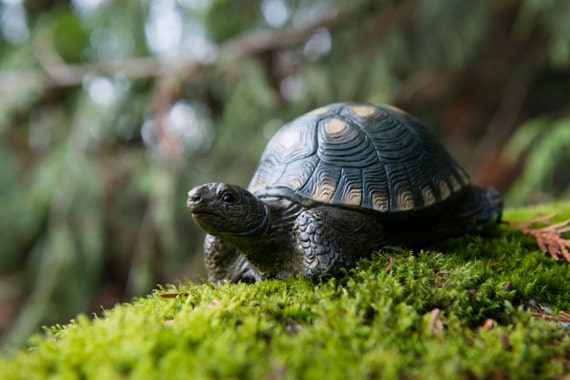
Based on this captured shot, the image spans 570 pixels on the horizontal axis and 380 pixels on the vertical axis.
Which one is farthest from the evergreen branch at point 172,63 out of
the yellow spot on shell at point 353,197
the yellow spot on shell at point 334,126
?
the yellow spot on shell at point 353,197

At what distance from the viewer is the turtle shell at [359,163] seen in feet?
8.23

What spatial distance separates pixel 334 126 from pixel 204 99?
4792 millimetres

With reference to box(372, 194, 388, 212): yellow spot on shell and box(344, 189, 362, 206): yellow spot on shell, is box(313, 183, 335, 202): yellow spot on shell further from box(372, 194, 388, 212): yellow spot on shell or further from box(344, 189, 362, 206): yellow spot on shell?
box(372, 194, 388, 212): yellow spot on shell

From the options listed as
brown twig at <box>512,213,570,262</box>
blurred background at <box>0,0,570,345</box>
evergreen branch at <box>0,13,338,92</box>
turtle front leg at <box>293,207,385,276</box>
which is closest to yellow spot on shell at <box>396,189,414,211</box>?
turtle front leg at <box>293,207,385,276</box>

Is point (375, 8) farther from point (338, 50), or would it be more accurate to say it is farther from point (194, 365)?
point (194, 365)

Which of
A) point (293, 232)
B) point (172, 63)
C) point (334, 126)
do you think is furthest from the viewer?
point (172, 63)

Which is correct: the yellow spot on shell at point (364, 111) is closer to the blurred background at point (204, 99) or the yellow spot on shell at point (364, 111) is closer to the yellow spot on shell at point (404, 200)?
the yellow spot on shell at point (404, 200)

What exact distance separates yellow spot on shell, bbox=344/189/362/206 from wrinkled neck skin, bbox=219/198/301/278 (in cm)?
30

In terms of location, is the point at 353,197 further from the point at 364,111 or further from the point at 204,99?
the point at 204,99

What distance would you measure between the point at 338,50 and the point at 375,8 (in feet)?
2.65

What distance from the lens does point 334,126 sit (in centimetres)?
272

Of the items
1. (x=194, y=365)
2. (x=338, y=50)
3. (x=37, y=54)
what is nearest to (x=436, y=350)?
(x=194, y=365)

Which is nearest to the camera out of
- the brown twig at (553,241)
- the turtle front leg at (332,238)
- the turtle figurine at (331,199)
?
the turtle front leg at (332,238)

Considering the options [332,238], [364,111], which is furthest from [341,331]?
[364,111]
